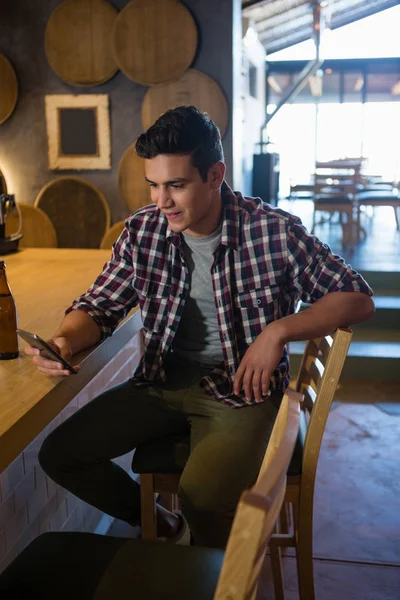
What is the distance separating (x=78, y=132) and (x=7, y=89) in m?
0.45

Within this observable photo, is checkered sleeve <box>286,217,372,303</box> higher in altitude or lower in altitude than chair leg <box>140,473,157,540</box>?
higher

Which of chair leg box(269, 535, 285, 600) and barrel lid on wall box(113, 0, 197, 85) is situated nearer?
chair leg box(269, 535, 285, 600)

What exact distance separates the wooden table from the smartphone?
4 centimetres

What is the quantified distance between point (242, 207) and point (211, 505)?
0.87 metres

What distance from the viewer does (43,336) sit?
1628 mm

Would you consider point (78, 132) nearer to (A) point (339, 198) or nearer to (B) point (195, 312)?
(B) point (195, 312)

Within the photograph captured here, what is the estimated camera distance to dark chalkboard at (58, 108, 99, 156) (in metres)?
3.56

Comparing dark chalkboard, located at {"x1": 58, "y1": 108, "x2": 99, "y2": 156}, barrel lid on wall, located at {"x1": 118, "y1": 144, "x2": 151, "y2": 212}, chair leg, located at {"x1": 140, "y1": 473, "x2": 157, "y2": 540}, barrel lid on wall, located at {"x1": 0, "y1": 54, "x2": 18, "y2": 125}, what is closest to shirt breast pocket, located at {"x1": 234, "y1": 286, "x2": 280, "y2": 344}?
chair leg, located at {"x1": 140, "y1": 473, "x2": 157, "y2": 540}

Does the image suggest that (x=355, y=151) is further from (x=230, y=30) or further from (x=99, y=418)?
(x=99, y=418)

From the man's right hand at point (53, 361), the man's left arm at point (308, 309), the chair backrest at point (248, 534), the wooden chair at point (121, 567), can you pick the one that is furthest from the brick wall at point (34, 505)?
the chair backrest at point (248, 534)

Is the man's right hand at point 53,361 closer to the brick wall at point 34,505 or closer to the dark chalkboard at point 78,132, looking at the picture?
the brick wall at point 34,505

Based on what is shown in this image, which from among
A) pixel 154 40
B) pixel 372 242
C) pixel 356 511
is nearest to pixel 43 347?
pixel 356 511

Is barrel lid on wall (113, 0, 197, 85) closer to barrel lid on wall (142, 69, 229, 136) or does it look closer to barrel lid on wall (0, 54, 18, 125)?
barrel lid on wall (142, 69, 229, 136)

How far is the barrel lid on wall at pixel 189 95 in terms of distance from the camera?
11.2 feet
